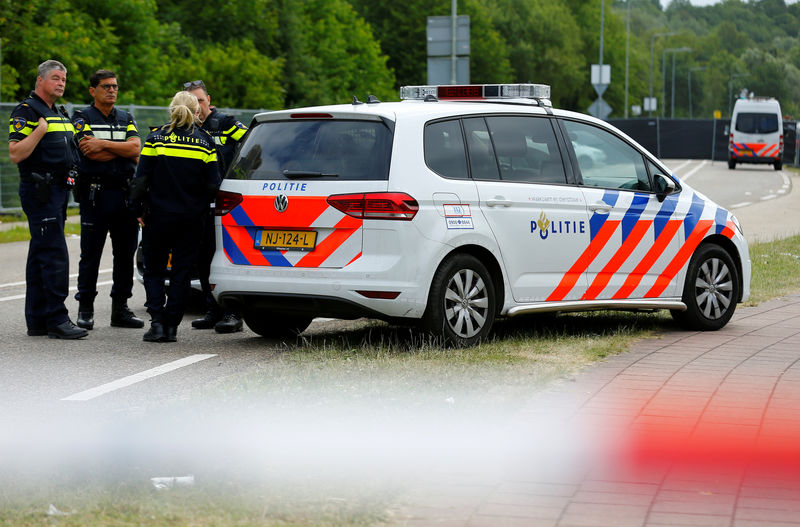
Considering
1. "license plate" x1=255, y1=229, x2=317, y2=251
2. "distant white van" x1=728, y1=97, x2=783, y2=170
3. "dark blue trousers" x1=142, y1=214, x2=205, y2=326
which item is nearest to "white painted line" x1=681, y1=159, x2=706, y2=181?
"distant white van" x1=728, y1=97, x2=783, y2=170

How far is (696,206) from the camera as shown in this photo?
9.59m

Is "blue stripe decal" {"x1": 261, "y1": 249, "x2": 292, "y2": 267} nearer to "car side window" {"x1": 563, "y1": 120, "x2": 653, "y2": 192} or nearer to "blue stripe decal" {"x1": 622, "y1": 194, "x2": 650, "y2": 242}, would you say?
"car side window" {"x1": 563, "y1": 120, "x2": 653, "y2": 192}

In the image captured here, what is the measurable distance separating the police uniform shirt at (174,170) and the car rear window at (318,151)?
272mm

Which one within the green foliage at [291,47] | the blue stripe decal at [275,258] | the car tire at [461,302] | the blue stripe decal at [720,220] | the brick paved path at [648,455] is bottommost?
the brick paved path at [648,455]

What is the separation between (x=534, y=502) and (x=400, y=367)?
2652 millimetres

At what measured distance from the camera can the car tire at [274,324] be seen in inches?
355

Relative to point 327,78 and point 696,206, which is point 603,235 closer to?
point 696,206

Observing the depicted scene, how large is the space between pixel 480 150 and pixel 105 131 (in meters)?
2.84

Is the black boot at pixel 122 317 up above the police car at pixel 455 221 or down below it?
below

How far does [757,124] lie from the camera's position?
161 feet

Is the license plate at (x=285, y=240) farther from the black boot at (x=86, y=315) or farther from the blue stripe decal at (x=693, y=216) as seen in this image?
the blue stripe decal at (x=693, y=216)

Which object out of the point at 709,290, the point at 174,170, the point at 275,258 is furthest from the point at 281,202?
the point at 709,290

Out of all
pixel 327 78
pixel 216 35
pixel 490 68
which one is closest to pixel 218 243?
pixel 216 35

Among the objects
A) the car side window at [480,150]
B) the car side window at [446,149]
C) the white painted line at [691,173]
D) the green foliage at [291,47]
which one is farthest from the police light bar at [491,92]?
the white painted line at [691,173]
